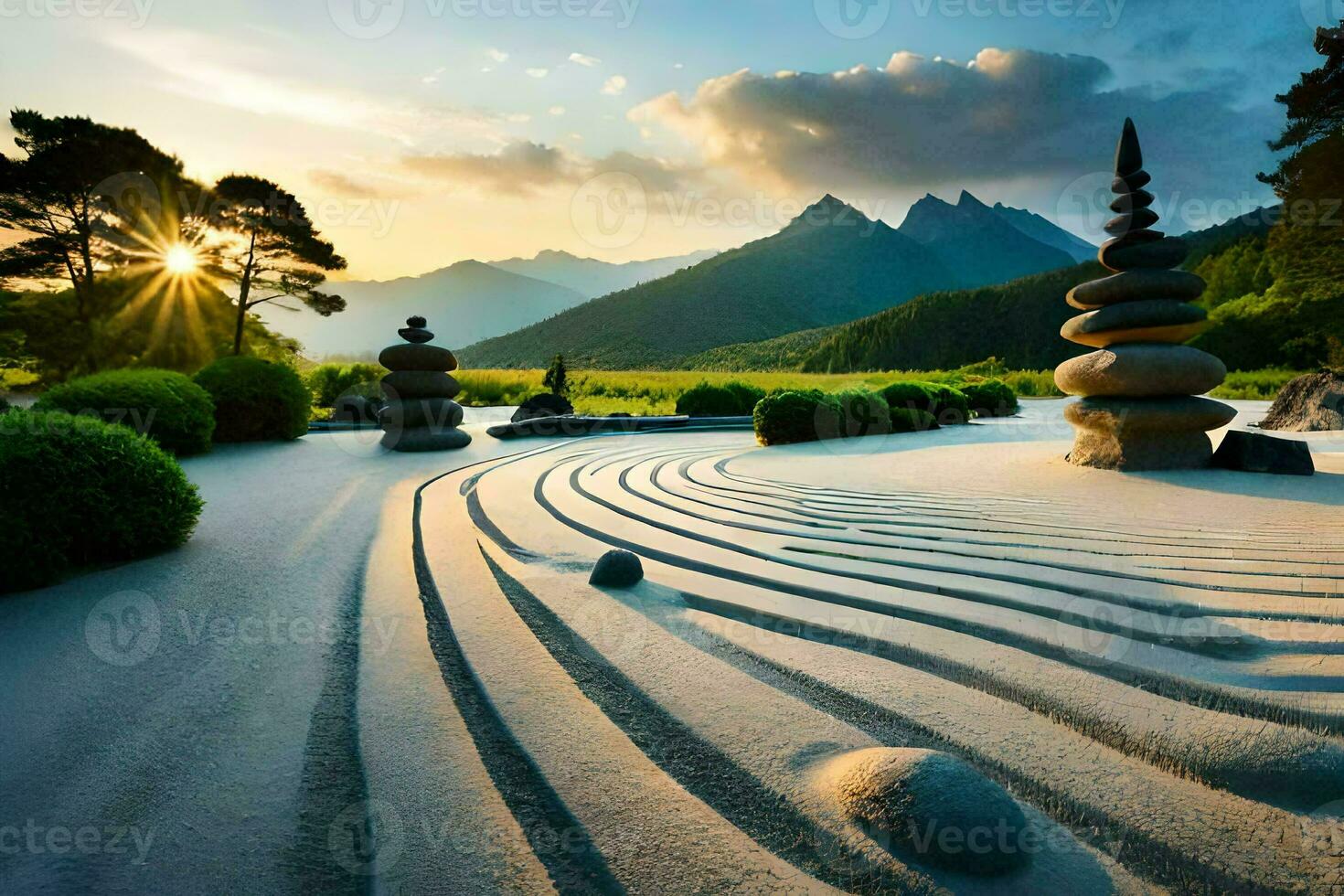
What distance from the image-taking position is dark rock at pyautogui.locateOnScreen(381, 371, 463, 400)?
1009 cm

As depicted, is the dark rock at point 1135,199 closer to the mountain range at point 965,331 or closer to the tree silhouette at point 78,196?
the tree silhouette at point 78,196

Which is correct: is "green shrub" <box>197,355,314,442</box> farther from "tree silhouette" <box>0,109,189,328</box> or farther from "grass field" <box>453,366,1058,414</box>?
"tree silhouette" <box>0,109,189,328</box>

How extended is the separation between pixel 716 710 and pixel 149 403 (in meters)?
9.53

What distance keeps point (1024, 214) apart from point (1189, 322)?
181 m

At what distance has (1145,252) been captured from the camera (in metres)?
6.53

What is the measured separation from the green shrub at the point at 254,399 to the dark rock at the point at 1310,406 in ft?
54.5

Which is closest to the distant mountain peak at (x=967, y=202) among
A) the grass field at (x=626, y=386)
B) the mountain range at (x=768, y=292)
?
the mountain range at (x=768, y=292)

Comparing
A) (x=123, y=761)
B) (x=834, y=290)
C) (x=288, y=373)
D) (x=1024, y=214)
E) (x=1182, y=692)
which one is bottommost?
(x=123, y=761)

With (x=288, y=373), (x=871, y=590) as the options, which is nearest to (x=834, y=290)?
(x=288, y=373)

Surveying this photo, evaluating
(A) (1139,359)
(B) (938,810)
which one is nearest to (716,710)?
(B) (938,810)

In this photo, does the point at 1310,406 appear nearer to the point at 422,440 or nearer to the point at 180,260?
the point at 422,440

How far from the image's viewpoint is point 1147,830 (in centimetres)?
133

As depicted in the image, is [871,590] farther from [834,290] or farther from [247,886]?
[834,290]

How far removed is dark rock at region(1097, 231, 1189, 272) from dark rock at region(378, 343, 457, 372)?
888 centimetres
